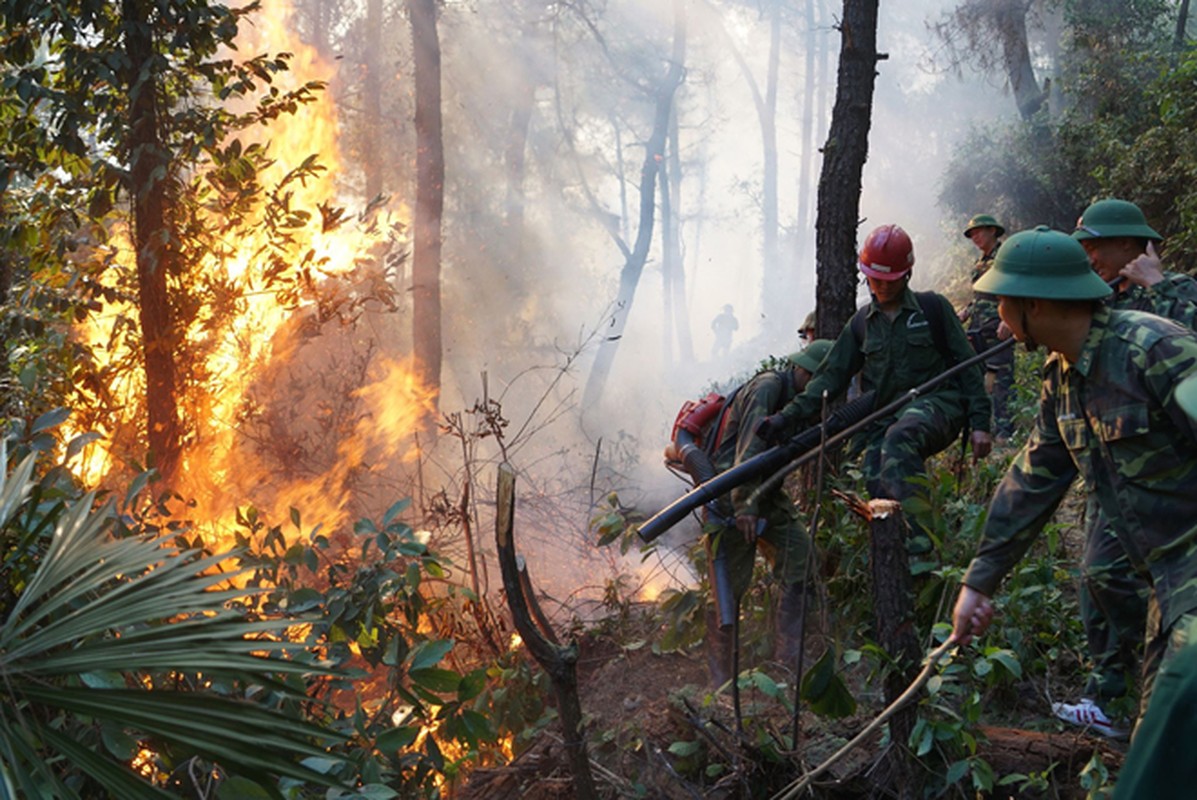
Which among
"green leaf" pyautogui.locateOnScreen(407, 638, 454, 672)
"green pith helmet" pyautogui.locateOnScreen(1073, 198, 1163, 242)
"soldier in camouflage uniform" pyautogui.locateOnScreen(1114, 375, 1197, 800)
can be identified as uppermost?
"green pith helmet" pyautogui.locateOnScreen(1073, 198, 1163, 242)

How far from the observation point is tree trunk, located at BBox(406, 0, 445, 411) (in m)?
14.9

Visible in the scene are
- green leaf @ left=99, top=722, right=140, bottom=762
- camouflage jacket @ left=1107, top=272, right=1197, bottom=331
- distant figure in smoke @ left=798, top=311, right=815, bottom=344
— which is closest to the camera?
green leaf @ left=99, top=722, right=140, bottom=762

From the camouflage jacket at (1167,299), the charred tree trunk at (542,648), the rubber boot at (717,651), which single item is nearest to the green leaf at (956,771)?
the charred tree trunk at (542,648)

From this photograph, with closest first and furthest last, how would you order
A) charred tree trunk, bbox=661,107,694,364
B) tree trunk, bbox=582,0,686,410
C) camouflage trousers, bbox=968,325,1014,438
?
camouflage trousers, bbox=968,325,1014,438
tree trunk, bbox=582,0,686,410
charred tree trunk, bbox=661,107,694,364

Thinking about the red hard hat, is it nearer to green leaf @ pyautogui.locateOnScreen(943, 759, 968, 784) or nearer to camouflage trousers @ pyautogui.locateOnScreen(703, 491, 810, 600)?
camouflage trousers @ pyautogui.locateOnScreen(703, 491, 810, 600)

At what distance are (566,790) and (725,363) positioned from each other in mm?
36354

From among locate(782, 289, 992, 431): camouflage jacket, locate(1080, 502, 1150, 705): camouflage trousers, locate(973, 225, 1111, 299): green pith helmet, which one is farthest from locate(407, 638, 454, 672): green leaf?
locate(782, 289, 992, 431): camouflage jacket

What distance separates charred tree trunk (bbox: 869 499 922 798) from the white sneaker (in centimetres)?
65

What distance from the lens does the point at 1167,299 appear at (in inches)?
188

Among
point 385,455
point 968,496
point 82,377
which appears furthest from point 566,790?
point 385,455

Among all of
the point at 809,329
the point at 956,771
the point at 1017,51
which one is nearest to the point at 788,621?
the point at 956,771

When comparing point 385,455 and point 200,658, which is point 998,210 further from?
point 200,658

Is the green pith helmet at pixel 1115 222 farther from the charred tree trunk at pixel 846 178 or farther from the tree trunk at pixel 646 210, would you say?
the tree trunk at pixel 646 210

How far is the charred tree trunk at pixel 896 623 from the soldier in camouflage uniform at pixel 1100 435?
16.7 inches
